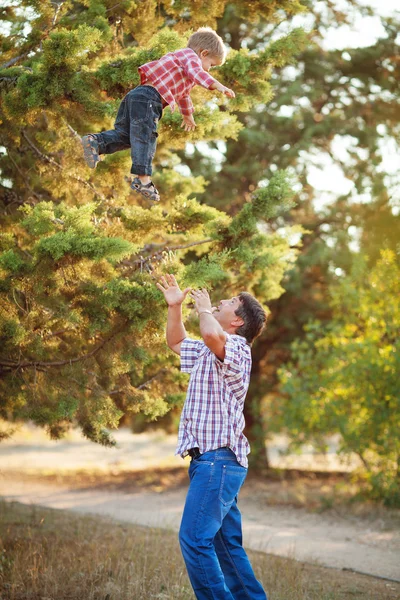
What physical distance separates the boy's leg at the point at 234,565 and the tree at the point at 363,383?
6289mm

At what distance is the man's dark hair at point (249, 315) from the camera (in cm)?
414

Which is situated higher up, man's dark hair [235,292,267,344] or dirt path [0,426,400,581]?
man's dark hair [235,292,267,344]

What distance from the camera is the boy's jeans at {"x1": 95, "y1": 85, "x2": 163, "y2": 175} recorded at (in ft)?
13.8

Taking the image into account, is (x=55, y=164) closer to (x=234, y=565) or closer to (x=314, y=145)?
(x=234, y=565)

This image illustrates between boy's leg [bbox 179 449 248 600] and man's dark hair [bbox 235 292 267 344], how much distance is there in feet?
2.42

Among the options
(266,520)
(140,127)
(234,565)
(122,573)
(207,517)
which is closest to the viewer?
(207,517)

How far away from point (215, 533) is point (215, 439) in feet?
1.66

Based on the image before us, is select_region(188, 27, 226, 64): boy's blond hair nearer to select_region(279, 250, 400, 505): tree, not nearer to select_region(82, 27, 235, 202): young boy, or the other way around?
select_region(82, 27, 235, 202): young boy

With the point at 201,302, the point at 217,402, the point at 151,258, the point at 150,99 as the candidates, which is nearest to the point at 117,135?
the point at 150,99

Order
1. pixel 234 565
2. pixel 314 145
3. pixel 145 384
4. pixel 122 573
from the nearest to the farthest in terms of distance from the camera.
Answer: pixel 234 565, pixel 122 573, pixel 145 384, pixel 314 145

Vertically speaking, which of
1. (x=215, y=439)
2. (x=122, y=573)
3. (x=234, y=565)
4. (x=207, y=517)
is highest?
(x=215, y=439)

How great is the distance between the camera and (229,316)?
4.16 m

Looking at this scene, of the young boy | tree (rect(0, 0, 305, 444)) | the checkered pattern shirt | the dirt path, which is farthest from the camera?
the dirt path

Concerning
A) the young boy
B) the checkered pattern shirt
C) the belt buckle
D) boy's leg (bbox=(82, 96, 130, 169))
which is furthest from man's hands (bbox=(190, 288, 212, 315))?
boy's leg (bbox=(82, 96, 130, 169))
